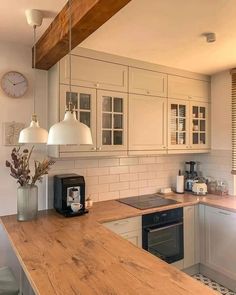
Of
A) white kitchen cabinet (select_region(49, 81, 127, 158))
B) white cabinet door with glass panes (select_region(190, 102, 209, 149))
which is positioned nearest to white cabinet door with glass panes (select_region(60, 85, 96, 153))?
white kitchen cabinet (select_region(49, 81, 127, 158))

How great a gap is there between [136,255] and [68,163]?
1336 mm

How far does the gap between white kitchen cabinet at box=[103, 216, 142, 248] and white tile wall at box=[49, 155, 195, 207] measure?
0.54m

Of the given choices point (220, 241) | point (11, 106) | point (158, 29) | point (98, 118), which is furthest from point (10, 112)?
point (220, 241)

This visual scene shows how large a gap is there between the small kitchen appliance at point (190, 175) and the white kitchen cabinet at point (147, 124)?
0.67 meters

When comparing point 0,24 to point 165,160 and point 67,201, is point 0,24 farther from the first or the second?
point 165,160

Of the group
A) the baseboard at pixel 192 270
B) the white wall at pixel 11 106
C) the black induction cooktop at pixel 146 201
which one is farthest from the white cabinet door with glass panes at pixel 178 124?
the white wall at pixel 11 106

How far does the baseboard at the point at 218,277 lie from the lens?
8.41ft

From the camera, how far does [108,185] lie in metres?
2.80

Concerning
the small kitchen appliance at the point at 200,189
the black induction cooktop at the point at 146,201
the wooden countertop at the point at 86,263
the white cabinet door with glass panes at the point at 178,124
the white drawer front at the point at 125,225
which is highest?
the white cabinet door with glass panes at the point at 178,124

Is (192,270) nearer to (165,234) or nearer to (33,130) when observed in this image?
(165,234)

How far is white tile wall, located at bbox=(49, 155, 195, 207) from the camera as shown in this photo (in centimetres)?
263

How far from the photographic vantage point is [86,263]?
1.34 meters

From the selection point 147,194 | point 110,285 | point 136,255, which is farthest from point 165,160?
point 110,285

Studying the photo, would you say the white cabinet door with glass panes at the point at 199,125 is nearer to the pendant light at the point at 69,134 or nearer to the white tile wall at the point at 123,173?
the white tile wall at the point at 123,173
